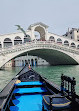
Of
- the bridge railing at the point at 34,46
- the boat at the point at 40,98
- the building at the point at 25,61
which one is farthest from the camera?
the building at the point at 25,61

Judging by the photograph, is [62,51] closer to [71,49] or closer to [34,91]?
[71,49]

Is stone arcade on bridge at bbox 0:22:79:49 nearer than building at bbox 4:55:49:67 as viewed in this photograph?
Yes

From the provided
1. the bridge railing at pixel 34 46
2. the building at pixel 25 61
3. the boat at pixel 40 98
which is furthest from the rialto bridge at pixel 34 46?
the building at pixel 25 61

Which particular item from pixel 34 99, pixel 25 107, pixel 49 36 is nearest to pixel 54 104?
pixel 25 107

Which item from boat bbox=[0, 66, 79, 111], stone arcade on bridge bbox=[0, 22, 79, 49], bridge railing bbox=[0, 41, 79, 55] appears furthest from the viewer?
stone arcade on bridge bbox=[0, 22, 79, 49]

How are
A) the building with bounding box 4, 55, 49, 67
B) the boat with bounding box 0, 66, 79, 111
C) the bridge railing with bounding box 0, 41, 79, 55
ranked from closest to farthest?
the boat with bounding box 0, 66, 79, 111 < the bridge railing with bounding box 0, 41, 79, 55 < the building with bounding box 4, 55, 49, 67

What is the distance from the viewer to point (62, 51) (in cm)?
A: 2008

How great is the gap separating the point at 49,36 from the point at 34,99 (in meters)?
21.5

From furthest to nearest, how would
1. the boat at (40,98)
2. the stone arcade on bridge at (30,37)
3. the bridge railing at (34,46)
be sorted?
1. the stone arcade on bridge at (30,37)
2. the bridge railing at (34,46)
3. the boat at (40,98)

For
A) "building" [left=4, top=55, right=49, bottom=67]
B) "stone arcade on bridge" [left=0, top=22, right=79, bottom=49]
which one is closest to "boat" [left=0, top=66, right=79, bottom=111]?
"stone arcade on bridge" [left=0, top=22, right=79, bottom=49]

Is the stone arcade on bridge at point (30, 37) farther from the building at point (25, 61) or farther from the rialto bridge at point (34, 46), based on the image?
the building at point (25, 61)

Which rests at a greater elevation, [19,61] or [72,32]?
[72,32]

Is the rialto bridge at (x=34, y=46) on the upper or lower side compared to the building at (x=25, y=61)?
upper

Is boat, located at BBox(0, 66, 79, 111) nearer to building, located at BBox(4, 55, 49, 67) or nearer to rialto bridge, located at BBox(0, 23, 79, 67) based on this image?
rialto bridge, located at BBox(0, 23, 79, 67)
